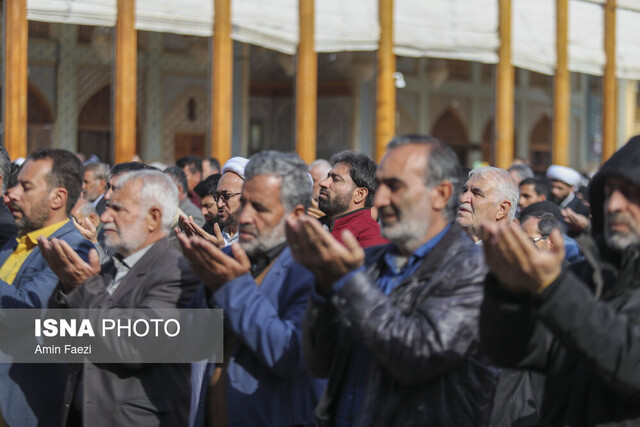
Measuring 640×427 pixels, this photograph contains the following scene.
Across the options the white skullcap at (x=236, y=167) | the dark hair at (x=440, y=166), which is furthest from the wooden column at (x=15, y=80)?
the dark hair at (x=440, y=166)

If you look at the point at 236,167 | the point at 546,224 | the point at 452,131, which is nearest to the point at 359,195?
the point at 236,167

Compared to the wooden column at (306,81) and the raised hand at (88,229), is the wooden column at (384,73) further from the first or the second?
the raised hand at (88,229)

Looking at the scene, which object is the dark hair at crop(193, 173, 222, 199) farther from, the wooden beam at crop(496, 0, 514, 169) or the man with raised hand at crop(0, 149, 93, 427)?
the wooden beam at crop(496, 0, 514, 169)

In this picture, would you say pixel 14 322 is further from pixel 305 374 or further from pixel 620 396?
pixel 620 396

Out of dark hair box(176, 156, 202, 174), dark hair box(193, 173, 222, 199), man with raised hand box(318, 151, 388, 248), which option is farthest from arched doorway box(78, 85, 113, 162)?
man with raised hand box(318, 151, 388, 248)

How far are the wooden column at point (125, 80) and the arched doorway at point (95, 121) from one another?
5.74 meters

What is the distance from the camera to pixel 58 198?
418 cm

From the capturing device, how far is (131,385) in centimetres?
320

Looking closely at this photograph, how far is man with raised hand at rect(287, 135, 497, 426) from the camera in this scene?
237 centimetres

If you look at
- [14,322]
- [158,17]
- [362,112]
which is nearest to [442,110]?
[362,112]

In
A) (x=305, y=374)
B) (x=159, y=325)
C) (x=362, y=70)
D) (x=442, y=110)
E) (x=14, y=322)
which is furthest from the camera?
(x=442, y=110)

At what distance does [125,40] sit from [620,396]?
434 inches

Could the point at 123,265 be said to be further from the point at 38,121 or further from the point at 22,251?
the point at 38,121

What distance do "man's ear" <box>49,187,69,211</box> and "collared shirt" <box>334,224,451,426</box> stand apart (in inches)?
81.6
